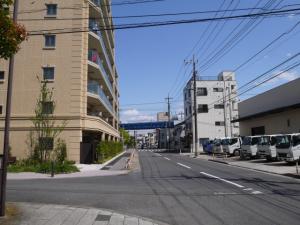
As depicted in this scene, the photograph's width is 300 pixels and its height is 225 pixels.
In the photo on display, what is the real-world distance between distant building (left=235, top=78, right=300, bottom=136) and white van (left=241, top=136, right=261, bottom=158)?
4.58 meters

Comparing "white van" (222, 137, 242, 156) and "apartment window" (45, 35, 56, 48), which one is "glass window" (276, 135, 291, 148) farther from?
"apartment window" (45, 35, 56, 48)

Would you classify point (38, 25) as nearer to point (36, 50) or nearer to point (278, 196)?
point (36, 50)

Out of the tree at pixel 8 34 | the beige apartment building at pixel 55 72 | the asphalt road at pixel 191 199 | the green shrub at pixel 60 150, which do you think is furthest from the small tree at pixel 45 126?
the tree at pixel 8 34

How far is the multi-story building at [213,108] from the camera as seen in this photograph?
3100 inches

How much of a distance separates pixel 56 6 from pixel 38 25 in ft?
7.52

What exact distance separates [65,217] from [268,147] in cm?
2473

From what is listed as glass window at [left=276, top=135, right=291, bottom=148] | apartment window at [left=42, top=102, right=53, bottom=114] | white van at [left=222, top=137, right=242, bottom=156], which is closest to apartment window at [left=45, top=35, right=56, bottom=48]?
apartment window at [left=42, top=102, right=53, bottom=114]

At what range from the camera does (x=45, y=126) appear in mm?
31016

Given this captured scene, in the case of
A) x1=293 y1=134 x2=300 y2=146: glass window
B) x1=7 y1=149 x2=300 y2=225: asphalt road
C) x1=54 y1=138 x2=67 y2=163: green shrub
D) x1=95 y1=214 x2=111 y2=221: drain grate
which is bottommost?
x1=95 y1=214 x2=111 y2=221: drain grate

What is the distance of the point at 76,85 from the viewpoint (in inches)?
1325

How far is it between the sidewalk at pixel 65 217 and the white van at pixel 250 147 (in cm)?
2657

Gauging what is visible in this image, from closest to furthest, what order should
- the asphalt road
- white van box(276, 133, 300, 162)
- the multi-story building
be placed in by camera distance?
the asphalt road
white van box(276, 133, 300, 162)
the multi-story building

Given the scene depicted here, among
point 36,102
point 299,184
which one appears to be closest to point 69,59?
point 36,102

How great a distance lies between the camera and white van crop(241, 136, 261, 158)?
35.3m
